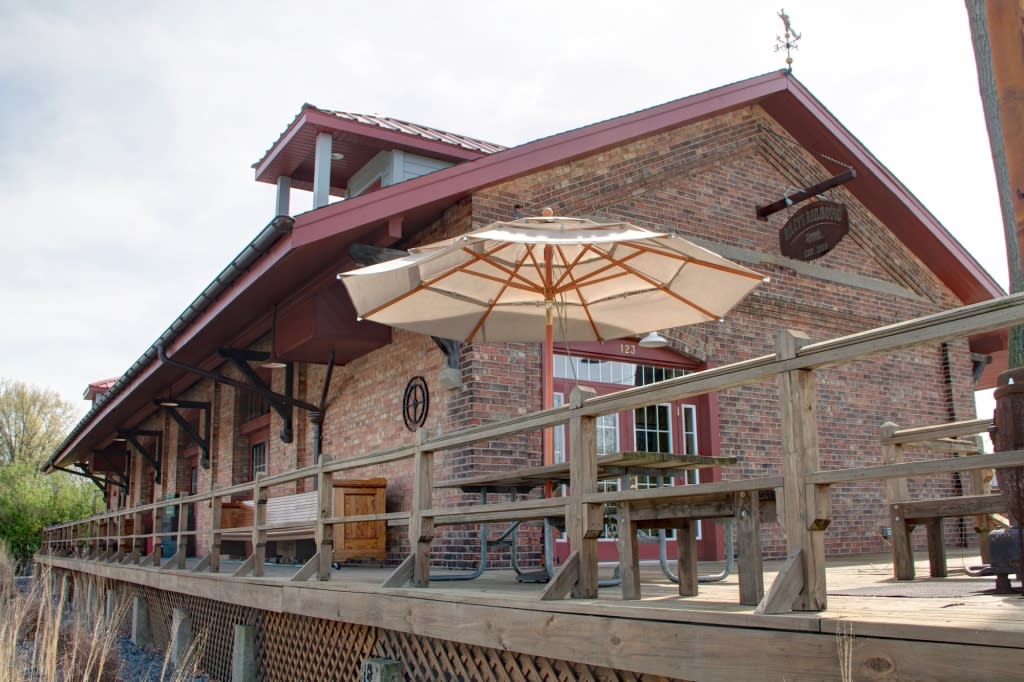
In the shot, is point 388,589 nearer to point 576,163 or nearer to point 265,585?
point 265,585

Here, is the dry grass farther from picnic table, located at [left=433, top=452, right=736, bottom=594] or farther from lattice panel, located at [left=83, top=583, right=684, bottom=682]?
picnic table, located at [left=433, top=452, right=736, bottom=594]

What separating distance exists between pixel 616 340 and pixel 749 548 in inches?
224

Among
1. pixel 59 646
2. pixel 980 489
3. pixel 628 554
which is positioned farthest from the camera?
pixel 59 646

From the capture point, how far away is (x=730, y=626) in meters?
3.31

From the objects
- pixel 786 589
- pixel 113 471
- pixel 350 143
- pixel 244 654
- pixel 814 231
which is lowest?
pixel 244 654

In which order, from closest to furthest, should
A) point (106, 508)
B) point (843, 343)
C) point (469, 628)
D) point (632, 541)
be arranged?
1. point (843, 343)
2. point (632, 541)
3. point (469, 628)
4. point (106, 508)

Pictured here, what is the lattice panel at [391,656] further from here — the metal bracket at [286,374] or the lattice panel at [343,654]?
the metal bracket at [286,374]

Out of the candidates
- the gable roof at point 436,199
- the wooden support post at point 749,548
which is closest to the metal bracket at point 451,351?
the gable roof at point 436,199

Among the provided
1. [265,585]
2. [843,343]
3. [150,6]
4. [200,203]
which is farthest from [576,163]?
[200,203]

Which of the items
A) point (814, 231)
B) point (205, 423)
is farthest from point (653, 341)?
point (205, 423)

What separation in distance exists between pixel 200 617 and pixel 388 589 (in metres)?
4.71

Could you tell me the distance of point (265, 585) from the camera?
711cm

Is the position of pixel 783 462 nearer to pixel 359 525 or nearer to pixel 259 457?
pixel 359 525

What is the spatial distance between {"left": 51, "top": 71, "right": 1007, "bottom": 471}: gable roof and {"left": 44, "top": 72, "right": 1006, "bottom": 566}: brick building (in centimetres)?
3
